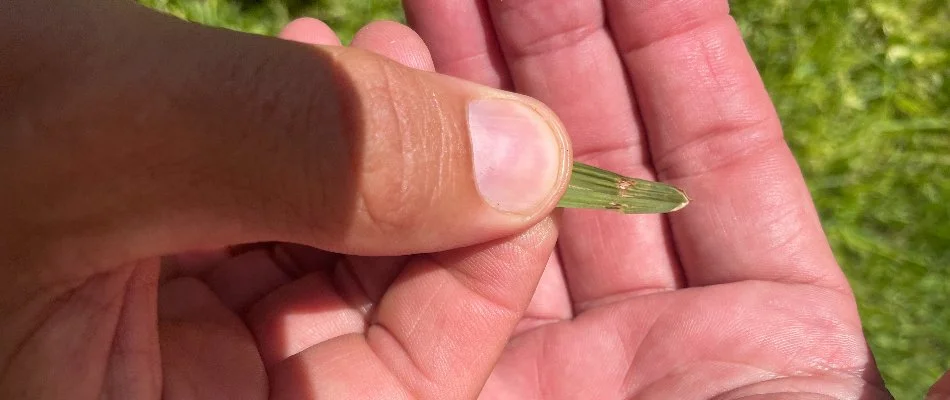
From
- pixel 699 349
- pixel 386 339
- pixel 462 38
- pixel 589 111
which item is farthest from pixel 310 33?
pixel 699 349

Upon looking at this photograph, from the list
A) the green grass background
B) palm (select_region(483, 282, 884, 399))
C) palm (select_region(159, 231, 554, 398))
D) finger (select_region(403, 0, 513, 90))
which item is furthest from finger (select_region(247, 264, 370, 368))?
the green grass background

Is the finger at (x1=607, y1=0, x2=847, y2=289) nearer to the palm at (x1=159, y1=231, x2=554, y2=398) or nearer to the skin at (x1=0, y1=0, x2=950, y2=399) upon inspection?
the skin at (x1=0, y1=0, x2=950, y2=399)

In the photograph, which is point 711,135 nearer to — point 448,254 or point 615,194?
point 615,194

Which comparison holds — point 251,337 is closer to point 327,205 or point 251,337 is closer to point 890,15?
point 327,205

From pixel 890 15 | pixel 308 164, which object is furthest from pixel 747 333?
pixel 890 15

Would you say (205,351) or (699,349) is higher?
(205,351)

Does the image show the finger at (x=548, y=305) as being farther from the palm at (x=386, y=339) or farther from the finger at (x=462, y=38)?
the finger at (x=462, y=38)

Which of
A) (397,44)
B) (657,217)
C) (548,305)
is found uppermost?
(397,44)
